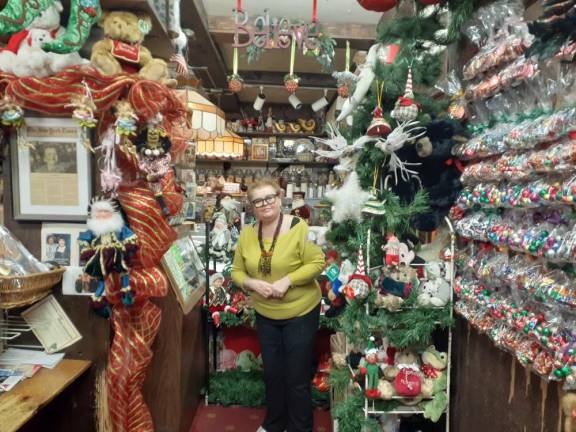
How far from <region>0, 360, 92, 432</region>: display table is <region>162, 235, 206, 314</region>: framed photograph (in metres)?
0.49

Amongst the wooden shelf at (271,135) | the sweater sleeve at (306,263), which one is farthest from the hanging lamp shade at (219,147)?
the sweater sleeve at (306,263)

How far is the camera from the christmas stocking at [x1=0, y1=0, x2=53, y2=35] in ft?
3.67

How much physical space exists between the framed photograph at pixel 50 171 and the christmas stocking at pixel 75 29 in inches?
12.7

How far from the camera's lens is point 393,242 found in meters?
1.68

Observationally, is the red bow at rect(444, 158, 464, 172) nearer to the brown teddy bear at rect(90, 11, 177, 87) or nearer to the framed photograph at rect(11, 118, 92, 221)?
the brown teddy bear at rect(90, 11, 177, 87)

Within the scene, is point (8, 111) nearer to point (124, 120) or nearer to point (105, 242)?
point (124, 120)

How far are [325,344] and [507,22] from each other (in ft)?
6.85

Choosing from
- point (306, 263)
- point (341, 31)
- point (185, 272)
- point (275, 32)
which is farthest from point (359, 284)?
point (341, 31)

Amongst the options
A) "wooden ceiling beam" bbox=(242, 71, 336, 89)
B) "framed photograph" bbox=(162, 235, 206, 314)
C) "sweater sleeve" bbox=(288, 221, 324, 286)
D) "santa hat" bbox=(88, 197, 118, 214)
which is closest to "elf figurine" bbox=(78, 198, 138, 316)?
"santa hat" bbox=(88, 197, 118, 214)

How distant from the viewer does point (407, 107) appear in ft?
5.36

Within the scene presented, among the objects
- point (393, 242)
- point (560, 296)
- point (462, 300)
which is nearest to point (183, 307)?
point (393, 242)

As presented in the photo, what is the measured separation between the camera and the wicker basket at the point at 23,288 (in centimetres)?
138

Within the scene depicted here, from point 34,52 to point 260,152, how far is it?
14.0ft

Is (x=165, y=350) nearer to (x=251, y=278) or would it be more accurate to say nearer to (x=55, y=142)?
(x=251, y=278)
